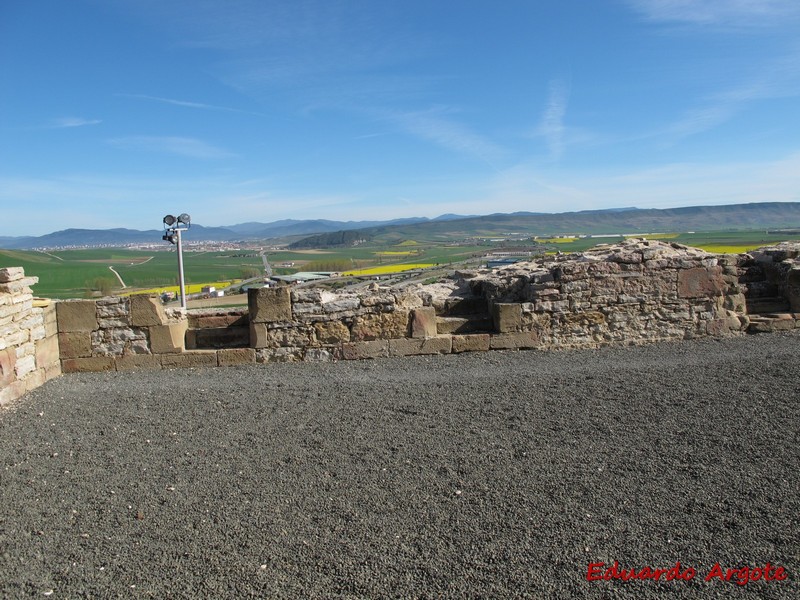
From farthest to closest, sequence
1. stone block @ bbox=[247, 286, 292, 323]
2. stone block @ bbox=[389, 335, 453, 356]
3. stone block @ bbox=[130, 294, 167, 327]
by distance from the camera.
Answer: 1. stone block @ bbox=[389, 335, 453, 356]
2. stone block @ bbox=[247, 286, 292, 323]
3. stone block @ bbox=[130, 294, 167, 327]

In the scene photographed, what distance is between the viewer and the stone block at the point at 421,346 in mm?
9734

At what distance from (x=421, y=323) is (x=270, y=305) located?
2.60 meters

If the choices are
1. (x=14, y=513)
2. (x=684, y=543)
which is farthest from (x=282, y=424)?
(x=684, y=543)

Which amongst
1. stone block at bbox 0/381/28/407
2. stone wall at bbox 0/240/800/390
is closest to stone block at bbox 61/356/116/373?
stone wall at bbox 0/240/800/390

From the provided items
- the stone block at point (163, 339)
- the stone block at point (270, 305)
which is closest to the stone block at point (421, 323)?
the stone block at point (270, 305)

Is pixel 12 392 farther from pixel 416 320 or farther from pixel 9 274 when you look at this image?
pixel 416 320

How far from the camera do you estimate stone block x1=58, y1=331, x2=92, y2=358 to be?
369 inches

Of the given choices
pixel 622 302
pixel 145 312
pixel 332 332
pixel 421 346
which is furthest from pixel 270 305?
pixel 622 302

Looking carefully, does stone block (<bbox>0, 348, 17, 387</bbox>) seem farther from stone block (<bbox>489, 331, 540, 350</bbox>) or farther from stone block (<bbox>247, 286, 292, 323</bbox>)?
stone block (<bbox>489, 331, 540, 350</bbox>)

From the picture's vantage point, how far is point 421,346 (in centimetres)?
974

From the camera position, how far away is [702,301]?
1015cm

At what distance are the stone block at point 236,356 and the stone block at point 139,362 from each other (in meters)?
1.03

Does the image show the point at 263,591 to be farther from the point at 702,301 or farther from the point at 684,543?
the point at 702,301

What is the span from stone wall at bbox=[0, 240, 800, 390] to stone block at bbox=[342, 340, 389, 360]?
0.06 feet
